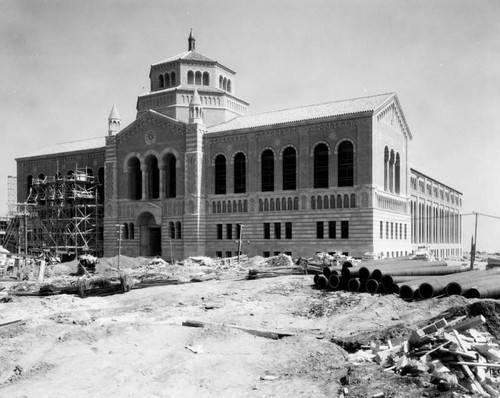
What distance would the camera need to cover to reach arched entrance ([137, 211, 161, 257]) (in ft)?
180

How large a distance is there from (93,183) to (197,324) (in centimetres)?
4583

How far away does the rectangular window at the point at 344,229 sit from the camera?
43784 mm

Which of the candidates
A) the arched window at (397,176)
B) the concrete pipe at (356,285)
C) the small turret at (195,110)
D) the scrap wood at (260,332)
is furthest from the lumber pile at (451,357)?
the small turret at (195,110)

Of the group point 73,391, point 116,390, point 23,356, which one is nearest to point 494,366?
point 116,390

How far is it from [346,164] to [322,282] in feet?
73.3

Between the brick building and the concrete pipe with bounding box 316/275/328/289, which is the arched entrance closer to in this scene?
the brick building

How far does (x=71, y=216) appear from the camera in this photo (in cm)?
5900

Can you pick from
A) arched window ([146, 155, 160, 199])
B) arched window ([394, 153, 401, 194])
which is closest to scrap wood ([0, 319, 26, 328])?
arched window ([146, 155, 160, 199])

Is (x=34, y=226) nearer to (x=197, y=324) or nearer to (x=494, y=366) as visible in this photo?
(x=197, y=324)

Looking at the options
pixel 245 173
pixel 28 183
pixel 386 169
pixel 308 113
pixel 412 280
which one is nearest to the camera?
pixel 412 280

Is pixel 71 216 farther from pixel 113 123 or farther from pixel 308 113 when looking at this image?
pixel 308 113

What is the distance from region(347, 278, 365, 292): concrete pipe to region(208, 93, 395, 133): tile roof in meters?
24.0

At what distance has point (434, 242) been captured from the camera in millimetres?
65188

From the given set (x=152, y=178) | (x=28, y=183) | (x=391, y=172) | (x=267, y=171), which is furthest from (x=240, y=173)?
(x=28, y=183)
